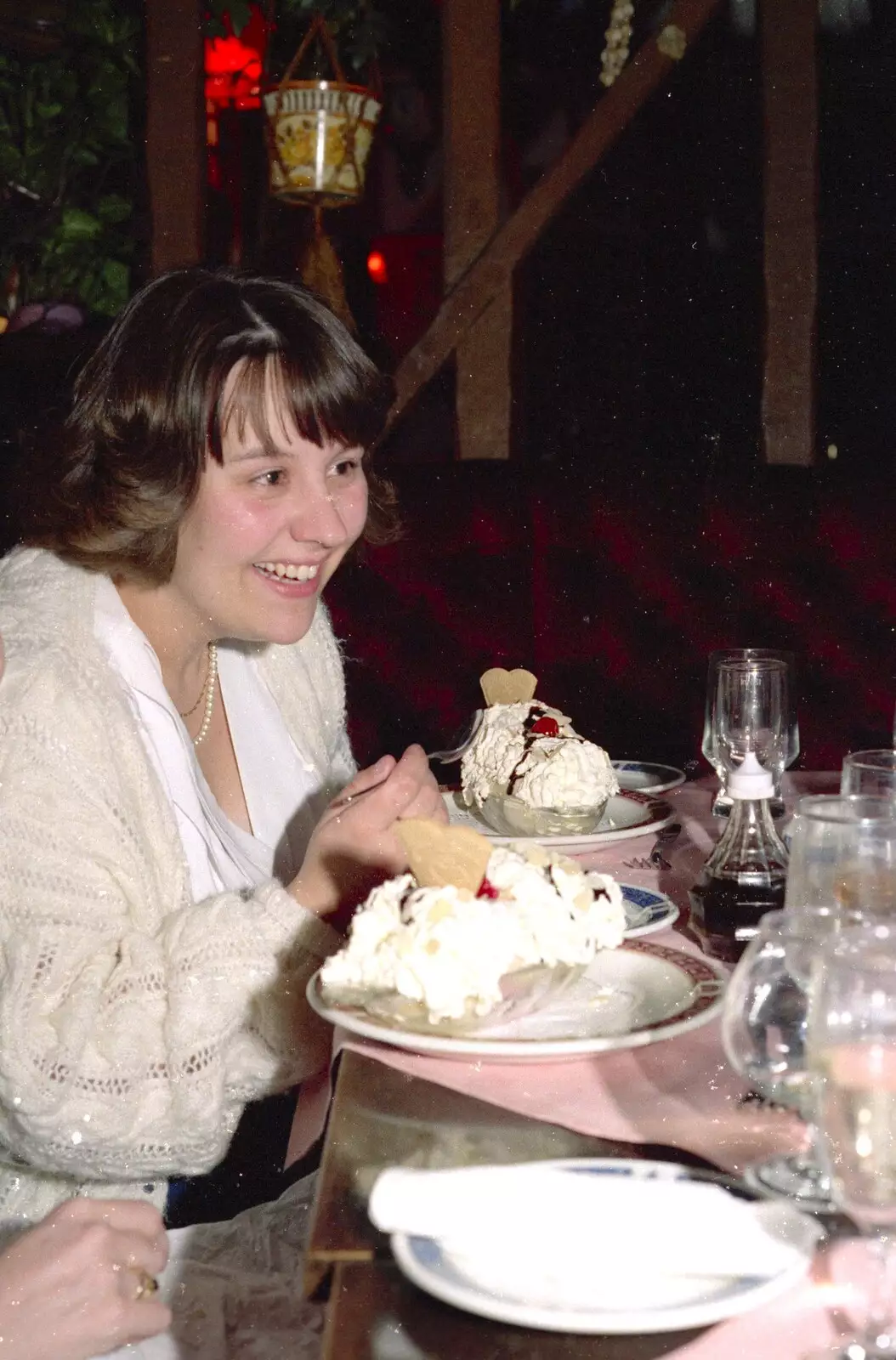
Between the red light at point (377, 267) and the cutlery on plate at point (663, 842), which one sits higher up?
the red light at point (377, 267)

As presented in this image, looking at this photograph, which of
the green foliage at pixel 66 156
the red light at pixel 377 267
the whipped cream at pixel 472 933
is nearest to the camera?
the whipped cream at pixel 472 933

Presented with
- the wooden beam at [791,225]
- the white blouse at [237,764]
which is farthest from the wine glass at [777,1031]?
the wooden beam at [791,225]

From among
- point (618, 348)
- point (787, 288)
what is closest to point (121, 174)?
point (618, 348)

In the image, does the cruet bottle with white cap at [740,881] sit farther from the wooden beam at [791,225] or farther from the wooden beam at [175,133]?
the wooden beam at [175,133]

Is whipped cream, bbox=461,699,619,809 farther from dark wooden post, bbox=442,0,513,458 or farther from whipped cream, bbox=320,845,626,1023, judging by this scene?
dark wooden post, bbox=442,0,513,458

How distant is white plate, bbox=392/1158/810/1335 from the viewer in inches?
30.4

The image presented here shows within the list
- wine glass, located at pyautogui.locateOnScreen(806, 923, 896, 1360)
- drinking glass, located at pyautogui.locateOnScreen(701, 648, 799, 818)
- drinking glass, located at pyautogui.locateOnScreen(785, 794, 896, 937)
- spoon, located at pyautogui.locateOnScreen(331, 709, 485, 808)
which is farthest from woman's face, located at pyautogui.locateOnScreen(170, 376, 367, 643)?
wine glass, located at pyautogui.locateOnScreen(806, 923, 896, 1360)

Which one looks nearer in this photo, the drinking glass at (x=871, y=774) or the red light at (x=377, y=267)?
the drinking glass at (x=871, y=774)

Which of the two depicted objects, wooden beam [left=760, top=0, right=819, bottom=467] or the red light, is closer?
wooden beam [left=760, top=0, right=819, bottom=467]

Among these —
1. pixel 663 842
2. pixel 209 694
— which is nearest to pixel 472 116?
pixel 209 694

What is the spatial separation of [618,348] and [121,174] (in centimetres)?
157

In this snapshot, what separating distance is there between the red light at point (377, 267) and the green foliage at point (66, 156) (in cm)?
70

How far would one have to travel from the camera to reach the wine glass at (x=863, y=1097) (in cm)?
79

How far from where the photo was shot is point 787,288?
3920 millimetres
